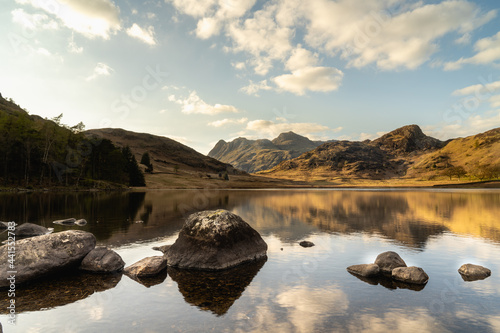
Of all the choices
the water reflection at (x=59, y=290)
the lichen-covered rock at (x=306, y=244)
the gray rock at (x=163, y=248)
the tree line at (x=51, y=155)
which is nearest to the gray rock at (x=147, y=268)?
the water reflection at (x=59, y=290)

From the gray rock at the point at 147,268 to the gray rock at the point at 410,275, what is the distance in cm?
1319

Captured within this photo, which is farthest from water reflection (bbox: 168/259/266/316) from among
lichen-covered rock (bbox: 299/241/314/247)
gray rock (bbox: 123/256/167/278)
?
lichen-covered rock (bbox: 299/241/314/247)

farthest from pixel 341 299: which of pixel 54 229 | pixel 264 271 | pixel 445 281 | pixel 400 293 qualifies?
pixel 54 229

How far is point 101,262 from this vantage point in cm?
1566

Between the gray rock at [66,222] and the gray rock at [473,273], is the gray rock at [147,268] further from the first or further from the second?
the gray rock at [66,222]

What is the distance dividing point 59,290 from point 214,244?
26.5 ft

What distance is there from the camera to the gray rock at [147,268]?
1507 cm

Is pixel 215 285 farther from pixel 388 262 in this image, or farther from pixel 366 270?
pixel 388 262

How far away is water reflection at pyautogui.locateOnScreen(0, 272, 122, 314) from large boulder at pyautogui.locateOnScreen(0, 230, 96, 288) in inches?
23.2

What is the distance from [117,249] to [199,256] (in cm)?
799

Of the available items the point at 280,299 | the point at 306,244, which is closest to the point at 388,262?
the point at 306,244

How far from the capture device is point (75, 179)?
100562 millimetres

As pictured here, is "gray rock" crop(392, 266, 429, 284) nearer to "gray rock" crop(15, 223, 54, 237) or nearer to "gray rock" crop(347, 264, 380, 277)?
"gray rock" crop(347, 264, 380, 277)

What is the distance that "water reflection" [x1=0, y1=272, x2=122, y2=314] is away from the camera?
37.2ft
